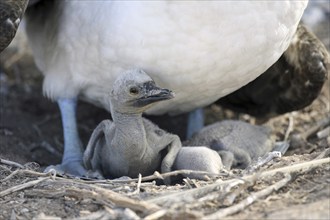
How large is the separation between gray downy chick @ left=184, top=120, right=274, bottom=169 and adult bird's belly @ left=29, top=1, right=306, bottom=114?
0.80 ft

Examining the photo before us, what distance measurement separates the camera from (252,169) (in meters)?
4.02

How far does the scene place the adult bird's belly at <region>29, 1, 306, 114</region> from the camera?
14.8ft

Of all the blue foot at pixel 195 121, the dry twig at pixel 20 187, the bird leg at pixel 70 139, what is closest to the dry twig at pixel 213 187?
the dry twig at pixel 20 187

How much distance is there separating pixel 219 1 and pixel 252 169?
97 cm

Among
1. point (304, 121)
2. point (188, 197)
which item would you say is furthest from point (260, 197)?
point (304, 121)

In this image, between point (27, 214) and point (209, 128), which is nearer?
point (27, 214)

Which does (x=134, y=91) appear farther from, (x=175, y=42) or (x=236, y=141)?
(x=236, y=141)

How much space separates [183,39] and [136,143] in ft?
2.09

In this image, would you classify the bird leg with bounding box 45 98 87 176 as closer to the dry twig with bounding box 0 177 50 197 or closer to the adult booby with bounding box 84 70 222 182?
the adult booby with bounding box 84 70 222 182

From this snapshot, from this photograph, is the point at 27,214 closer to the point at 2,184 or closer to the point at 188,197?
the point at 2,184

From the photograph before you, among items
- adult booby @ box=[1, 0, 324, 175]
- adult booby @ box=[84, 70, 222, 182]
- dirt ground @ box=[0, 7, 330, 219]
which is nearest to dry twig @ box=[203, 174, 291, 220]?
dirt ground @ box=[0, 7, 330, 219]

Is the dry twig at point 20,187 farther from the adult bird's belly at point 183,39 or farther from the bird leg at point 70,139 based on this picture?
the bird leg at point 70,139

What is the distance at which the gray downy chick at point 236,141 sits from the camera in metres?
4.93

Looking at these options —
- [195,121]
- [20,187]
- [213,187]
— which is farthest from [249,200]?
[195,121]
